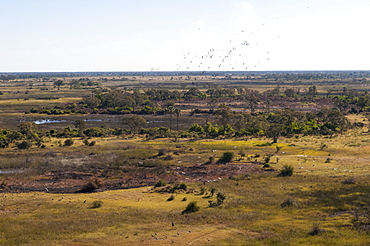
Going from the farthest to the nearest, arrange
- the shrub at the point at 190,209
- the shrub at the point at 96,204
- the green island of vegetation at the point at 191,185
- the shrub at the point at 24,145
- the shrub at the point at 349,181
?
the shrub at the point at 24,145 → the shrub at the point at 349,181 → the shrub at the point at 96,204 → the shrub at the point at 190,209 → the green island of vegetation at the point at 191,185

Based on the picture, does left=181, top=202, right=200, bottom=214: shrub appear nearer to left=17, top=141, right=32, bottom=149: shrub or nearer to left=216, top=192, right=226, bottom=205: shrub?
left=216, top=192, right=226, bottom=205: shrub

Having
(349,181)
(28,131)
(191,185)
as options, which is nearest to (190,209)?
(191,185)

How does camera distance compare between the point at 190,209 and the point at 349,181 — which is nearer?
the point at 190,209

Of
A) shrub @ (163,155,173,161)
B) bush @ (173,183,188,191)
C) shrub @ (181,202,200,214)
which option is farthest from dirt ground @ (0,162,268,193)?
→ shrub @ (181,202,200,214)

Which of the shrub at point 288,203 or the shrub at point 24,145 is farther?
the shrub at point 24,145

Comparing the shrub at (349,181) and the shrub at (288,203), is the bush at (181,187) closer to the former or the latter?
the shrub at (288,203)

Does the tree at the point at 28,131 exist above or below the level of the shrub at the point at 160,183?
above

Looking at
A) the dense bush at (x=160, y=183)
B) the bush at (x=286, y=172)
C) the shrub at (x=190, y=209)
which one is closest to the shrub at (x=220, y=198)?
the shrub at (x=190, y=209)

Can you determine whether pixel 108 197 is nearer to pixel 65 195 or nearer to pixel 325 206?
pixel 65 195

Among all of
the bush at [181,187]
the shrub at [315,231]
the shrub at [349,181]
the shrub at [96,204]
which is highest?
the shrub at [315,231]

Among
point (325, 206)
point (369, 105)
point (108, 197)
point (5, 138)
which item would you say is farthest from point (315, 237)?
point (369, 105)

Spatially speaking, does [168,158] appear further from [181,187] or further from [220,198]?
[220,198]

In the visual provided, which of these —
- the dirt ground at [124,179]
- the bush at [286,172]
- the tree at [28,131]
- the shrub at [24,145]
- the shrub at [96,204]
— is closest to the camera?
the shrub at [96,204]
